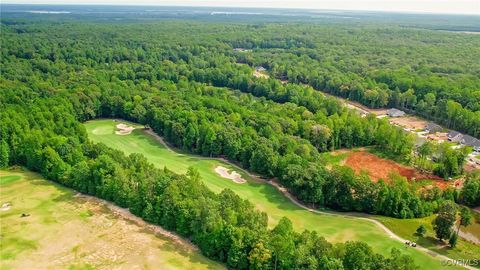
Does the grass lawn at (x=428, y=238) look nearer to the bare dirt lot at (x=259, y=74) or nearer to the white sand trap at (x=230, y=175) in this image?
the white sand trap at (x=230, y=175)

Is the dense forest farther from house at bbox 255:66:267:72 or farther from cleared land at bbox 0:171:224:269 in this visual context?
house at bbox 255:66:267:72

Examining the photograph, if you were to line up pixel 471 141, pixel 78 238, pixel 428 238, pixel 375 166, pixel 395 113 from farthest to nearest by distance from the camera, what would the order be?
pixel 395 113 < pixel 471 141 < pixel 375 166 < pixel 428 238 < pixel 78 238

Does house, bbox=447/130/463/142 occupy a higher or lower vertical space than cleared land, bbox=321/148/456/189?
higher

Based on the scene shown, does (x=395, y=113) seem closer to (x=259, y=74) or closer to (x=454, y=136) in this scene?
(x=454, y=136)

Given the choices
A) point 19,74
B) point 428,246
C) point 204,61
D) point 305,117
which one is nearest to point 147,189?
point 428,246

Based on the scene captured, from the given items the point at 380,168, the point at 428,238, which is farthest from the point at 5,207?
the point at 380,168

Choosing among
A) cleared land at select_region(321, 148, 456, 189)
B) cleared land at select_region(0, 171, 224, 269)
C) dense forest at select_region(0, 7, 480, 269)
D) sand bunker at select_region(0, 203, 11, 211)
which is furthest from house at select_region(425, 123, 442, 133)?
sand bunker at select_region(0, 203, 11, 211)
